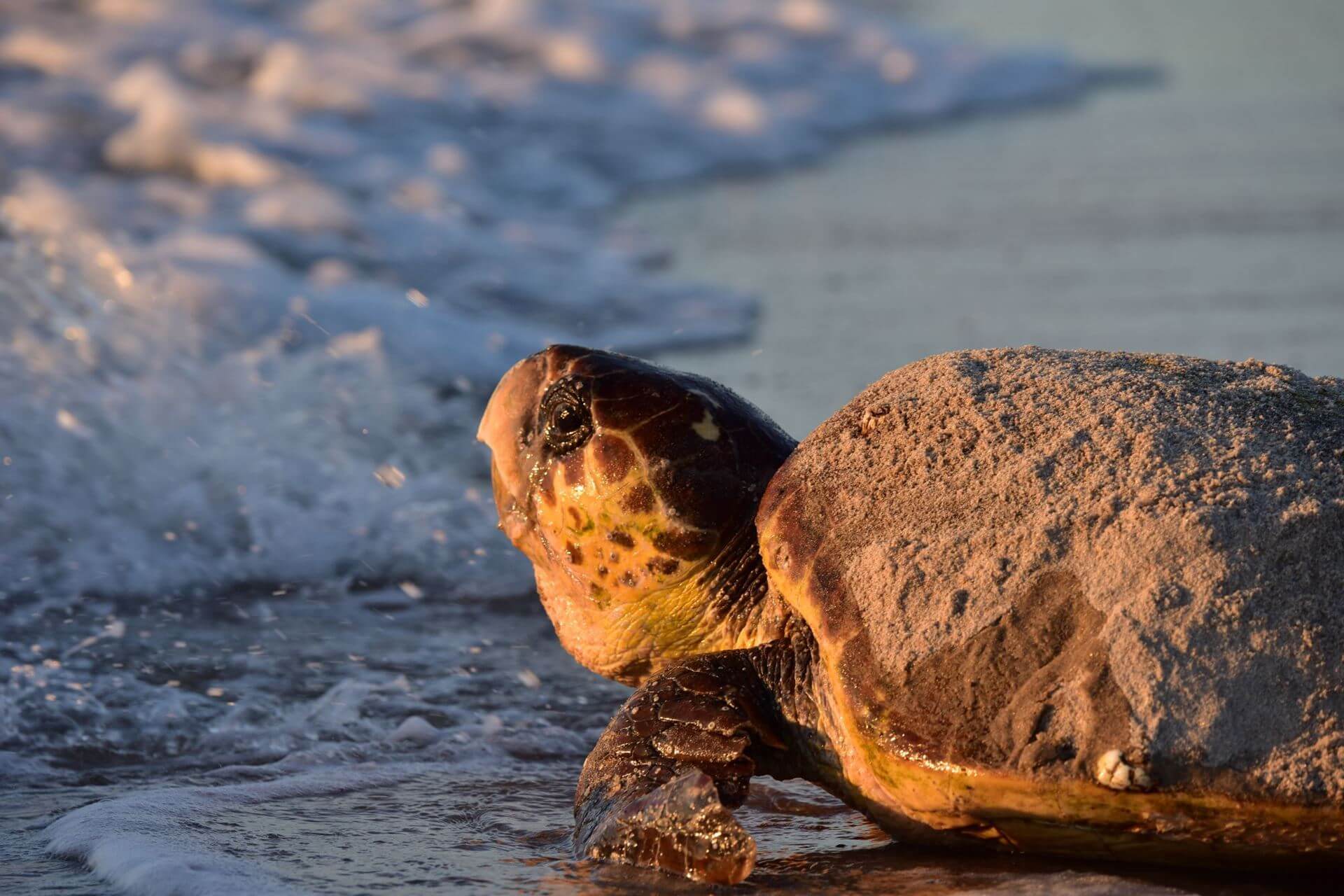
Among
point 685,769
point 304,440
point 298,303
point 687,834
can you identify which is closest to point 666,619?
point 685,769

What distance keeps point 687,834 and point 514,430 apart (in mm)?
919

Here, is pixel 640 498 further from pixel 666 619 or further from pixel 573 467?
pixel 666 619

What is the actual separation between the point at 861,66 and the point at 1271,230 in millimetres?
6701

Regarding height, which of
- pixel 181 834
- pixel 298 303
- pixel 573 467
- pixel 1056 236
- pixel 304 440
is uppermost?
pixel 1056 236

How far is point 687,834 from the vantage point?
2137mm

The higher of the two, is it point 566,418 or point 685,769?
point 566,418

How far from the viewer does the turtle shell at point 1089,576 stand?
195 cm

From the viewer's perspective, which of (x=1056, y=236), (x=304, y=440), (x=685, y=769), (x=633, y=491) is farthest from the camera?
(x=1056, y=236)

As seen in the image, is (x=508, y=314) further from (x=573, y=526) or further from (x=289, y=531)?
(x=573, y=526)

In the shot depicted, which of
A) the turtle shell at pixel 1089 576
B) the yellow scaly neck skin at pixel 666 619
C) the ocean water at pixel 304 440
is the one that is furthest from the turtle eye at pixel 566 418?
the ocean water at pixel 304 440

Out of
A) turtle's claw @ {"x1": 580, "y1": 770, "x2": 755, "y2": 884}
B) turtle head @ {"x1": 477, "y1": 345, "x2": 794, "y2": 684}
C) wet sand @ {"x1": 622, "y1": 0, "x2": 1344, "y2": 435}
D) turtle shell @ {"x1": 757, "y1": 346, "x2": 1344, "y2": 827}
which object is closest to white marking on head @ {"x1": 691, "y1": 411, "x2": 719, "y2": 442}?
turtle head @ {"x1": 477, "y1": 345, "x2": 794, "y2": 684}

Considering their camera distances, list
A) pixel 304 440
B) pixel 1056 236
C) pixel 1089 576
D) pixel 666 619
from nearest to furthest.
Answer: pixel 1089 576 < pixel 666 619 < pixel 304 440 < pixel 1056 236

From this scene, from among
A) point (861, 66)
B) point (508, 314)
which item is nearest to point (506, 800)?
point (508, 314)

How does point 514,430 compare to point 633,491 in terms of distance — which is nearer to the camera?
point 633,491
